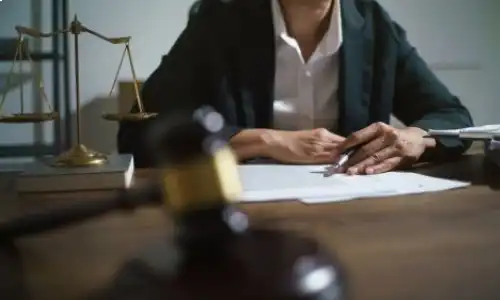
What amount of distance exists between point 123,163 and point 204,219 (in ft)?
1.85

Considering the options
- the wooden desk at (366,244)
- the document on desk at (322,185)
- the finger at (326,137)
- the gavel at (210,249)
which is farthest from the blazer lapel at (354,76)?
the gavel at (210,249)

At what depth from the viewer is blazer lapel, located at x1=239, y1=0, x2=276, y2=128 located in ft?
4.55

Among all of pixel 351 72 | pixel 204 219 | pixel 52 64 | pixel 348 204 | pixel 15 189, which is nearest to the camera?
pixel 204 219

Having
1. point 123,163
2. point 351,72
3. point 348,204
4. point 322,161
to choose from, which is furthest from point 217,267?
point 351,72

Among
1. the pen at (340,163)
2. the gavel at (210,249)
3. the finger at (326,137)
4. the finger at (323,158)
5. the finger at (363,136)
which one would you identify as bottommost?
the finger at (323,158)

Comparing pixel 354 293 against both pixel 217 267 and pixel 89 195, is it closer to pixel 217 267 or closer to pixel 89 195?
pixel 217 267

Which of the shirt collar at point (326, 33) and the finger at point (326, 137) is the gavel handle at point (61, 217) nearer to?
the finger at point (326, 137)

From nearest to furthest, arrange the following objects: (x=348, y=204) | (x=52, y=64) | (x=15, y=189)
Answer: (x=348, y=204) → (x=15, y=189) → (x=52, y=64)

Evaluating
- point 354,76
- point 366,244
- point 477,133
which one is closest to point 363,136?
point 477,133

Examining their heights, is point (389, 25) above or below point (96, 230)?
above

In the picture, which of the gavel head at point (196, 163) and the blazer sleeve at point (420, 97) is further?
the blazer sleeve at point (420, 97)

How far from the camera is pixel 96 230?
646mm

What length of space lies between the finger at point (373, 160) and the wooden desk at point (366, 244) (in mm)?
166

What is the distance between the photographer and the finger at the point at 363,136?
105 cm
